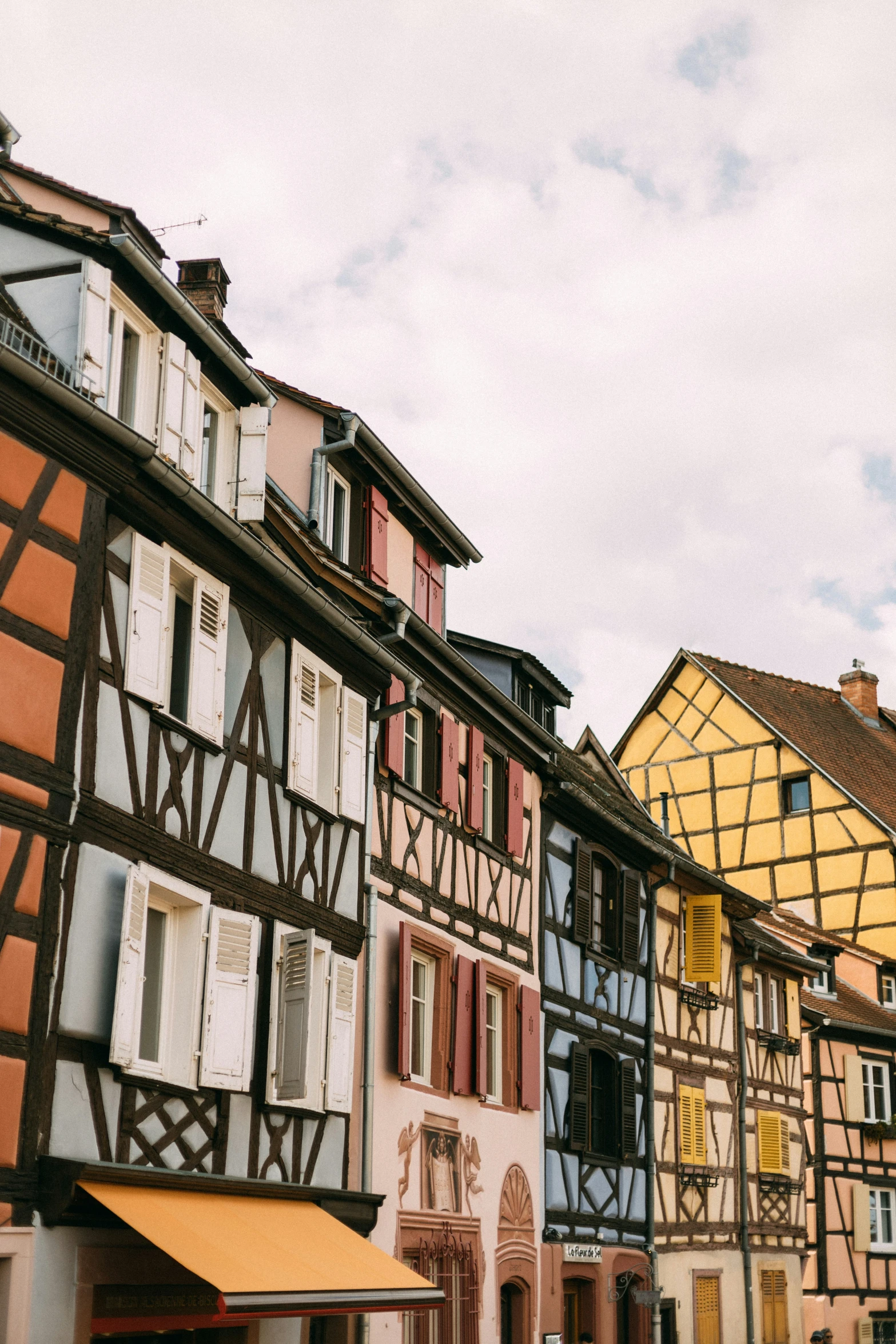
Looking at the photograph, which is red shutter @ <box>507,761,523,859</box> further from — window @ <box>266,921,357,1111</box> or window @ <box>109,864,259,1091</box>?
window @ <box>109,864,259,1091</box>

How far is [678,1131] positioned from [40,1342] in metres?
16.4

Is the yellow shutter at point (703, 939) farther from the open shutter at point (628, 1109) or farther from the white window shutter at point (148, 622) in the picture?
the white window shutter at point (148, 622)

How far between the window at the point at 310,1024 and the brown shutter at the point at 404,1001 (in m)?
1.52

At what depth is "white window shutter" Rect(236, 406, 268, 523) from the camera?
14.3 meters

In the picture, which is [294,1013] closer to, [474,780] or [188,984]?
[188,984]

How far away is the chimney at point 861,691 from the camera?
145ft

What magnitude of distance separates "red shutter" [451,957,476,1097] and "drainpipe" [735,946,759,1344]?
1056cm

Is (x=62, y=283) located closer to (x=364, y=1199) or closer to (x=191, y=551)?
(x=191, y=551)

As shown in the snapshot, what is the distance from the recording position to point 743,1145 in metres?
27.6

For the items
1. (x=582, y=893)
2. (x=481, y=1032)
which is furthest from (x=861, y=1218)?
(x=481, y=1032)

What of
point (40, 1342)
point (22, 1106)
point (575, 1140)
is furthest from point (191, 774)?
point (575, 1140)

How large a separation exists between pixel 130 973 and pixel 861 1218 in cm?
2520

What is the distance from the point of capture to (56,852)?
10.7 meters

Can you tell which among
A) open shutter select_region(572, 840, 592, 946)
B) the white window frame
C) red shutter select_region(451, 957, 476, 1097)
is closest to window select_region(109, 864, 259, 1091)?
the white window frame
